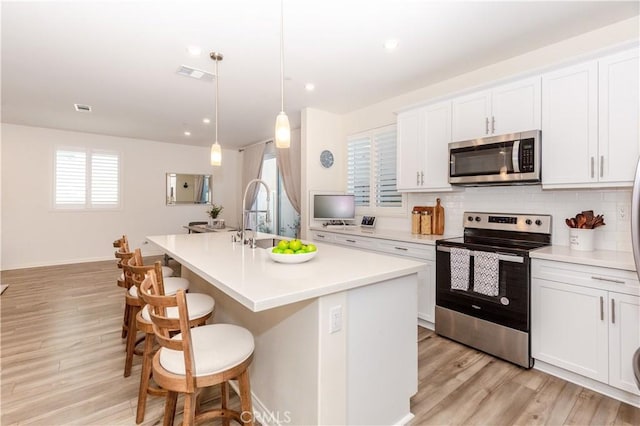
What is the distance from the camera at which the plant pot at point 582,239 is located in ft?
7.66

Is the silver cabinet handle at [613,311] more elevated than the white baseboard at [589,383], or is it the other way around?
the silver cabinet handle at [613,311]

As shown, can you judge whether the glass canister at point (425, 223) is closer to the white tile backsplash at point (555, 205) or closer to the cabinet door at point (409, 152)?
the white tile backsplash at point (555, 205)

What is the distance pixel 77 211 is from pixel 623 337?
8075mm

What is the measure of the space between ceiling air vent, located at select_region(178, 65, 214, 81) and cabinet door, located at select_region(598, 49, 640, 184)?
3.47m

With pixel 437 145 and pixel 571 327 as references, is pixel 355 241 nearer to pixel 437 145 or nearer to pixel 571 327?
pixel 437 145

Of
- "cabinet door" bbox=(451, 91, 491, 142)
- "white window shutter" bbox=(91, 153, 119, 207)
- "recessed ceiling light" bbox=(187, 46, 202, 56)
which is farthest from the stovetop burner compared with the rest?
"white window shutter" bbox=(91, 153, 119, 207)

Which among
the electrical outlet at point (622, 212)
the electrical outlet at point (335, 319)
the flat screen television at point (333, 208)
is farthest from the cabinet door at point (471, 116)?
the electrical outlet at point (335, 319)

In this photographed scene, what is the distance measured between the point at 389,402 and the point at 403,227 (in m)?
2.61

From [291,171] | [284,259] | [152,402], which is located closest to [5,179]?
[291,171]

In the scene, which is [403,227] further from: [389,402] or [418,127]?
[389,402]

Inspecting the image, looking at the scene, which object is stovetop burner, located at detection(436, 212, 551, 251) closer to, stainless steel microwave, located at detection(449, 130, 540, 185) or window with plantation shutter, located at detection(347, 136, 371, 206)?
stainless steel microwave, located at detection(449, 130, 540, 185)

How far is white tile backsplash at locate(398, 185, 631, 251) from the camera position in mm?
2369

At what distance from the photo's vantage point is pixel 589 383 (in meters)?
2.15

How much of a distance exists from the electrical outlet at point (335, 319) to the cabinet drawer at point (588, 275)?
5.72 feet
